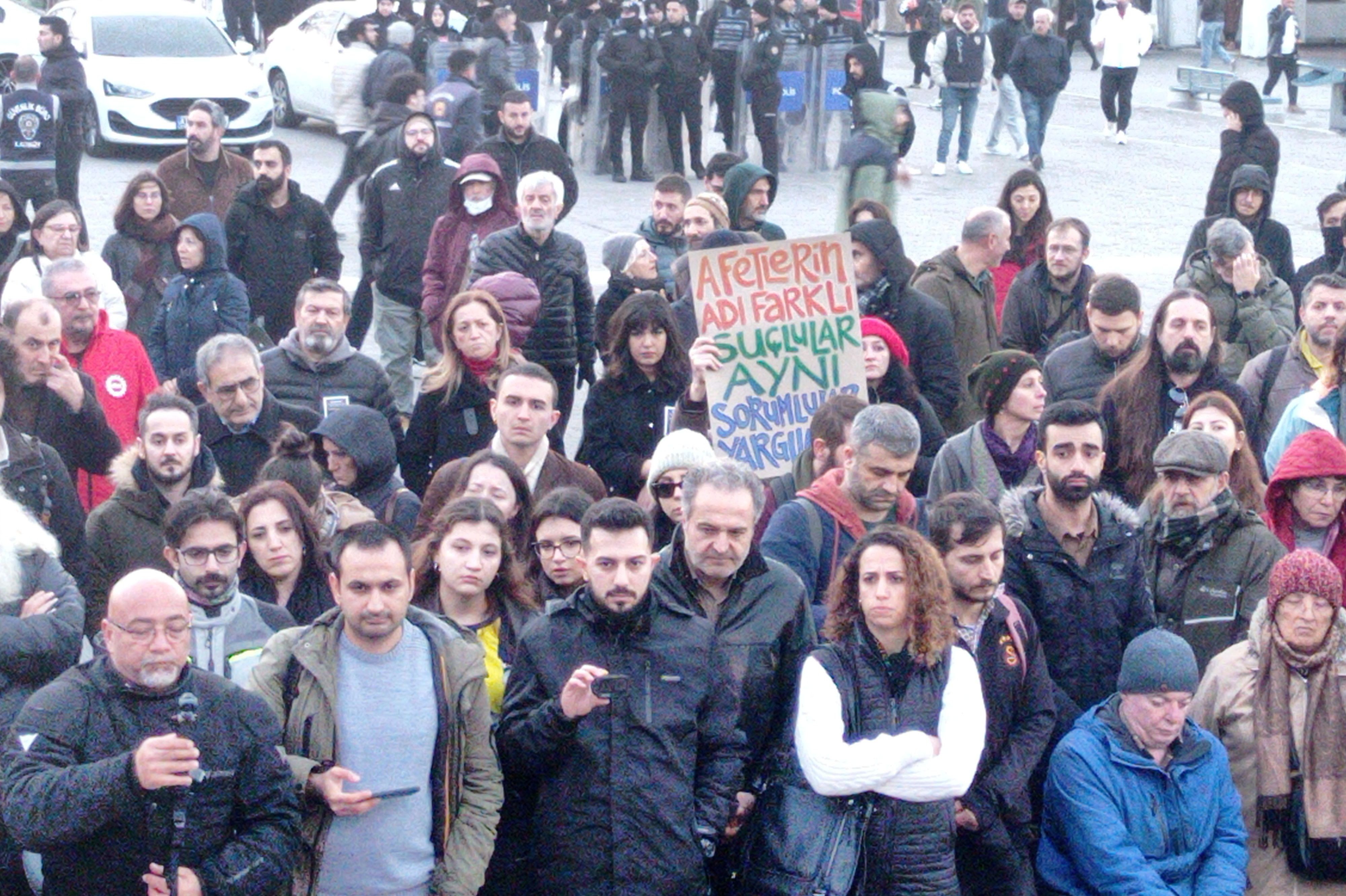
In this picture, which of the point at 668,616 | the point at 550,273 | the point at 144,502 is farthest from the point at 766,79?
the point at 668,616

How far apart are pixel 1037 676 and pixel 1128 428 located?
210 centimetres

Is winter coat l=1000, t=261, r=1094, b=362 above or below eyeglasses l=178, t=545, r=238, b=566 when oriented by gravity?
below

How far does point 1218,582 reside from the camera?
6180 mm

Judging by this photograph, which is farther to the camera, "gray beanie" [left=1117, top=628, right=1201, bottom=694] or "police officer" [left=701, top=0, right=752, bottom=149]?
"police officer" [left=701, top=0, right=752, bottom=149]

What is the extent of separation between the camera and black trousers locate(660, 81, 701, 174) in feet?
65.9

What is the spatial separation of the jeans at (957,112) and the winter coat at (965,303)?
482 inches

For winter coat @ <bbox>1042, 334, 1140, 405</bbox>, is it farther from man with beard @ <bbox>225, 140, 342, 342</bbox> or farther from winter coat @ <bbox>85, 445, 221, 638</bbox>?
man with beard @ <bbox>225, 140, 342, 342</bbox>

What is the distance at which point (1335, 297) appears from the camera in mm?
8094

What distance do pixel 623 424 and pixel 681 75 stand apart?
1269cm

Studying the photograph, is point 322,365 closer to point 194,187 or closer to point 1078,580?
point 1078,580

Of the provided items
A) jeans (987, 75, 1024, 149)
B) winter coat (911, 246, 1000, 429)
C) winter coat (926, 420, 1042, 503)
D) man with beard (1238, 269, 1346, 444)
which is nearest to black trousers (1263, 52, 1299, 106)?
jeans (987, 75, 1024, 149)

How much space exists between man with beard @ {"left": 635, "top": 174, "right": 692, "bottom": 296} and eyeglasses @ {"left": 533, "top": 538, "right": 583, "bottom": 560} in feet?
14.2

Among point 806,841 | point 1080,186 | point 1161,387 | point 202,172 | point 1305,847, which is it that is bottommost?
point 1080,186

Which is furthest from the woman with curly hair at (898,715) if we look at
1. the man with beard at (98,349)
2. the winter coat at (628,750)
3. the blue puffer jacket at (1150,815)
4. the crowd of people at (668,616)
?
the man with beard at (98,349)
